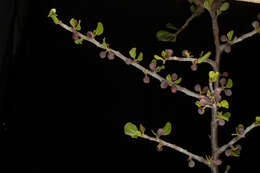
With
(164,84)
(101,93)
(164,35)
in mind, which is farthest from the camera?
(101,93)

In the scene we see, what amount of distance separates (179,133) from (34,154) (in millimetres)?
458

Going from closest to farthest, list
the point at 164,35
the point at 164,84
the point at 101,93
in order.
→ the point at 164,84 → the point at 164,35 → the point at 101,93

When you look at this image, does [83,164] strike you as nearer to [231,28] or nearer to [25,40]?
[25,40]

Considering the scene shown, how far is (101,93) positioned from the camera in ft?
3.15

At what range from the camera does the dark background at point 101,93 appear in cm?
89

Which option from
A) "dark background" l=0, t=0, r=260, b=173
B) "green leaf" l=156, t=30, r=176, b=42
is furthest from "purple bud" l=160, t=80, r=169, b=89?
"dark background" l=0, t=0, r=260, b=173

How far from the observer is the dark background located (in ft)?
2.92

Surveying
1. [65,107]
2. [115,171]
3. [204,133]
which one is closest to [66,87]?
[65,107]

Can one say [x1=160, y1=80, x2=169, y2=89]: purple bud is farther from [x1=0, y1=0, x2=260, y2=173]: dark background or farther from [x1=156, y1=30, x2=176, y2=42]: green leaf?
[x1=0, y1=0, x2=260, y2=173]: dark background

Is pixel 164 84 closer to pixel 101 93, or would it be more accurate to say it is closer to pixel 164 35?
pixel 164 35

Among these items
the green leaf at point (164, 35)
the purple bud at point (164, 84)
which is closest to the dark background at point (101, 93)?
the green leaf at point (164, 35)

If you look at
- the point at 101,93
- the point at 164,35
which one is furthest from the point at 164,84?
the point at 101,93

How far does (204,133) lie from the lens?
1023mm

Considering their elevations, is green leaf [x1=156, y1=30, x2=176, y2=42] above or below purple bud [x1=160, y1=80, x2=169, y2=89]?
above
